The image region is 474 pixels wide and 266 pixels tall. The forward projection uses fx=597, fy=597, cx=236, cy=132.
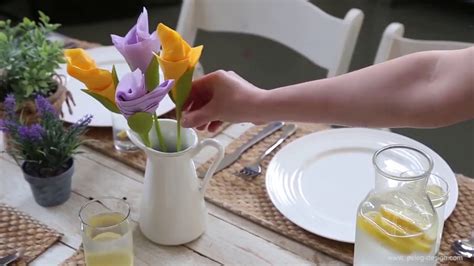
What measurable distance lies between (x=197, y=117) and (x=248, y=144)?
0.23 m

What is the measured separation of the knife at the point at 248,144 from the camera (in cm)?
102

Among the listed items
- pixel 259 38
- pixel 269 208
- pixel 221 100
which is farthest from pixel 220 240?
pixel 259 38

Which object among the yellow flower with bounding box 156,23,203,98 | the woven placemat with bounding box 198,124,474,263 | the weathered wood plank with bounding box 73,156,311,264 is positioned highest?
the yellow flower with bounding box 156,23,203,98

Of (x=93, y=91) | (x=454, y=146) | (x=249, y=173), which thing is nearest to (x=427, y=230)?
(x=249, y=173)

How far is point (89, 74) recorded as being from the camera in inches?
29.3

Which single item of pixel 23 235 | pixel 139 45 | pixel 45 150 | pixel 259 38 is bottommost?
pixel 259 38

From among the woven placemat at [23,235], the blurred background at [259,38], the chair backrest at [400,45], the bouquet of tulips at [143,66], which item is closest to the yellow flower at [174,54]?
the bouquet of tulips at [143,66]

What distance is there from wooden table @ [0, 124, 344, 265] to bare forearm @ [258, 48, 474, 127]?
0.19 metres

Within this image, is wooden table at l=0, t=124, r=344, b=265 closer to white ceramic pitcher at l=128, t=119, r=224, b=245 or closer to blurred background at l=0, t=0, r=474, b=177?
white ceramic pitcher at l=128, t=119, r=224, b=245

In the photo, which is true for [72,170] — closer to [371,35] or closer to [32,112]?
[32,112]

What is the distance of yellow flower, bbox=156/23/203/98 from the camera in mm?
730

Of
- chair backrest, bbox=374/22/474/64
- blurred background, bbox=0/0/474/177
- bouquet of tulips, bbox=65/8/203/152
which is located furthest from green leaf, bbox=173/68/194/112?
blurred background, bbox=0/0/474/177

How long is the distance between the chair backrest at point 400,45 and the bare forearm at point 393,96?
478 mm

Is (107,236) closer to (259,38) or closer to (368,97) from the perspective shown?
(368,97)
